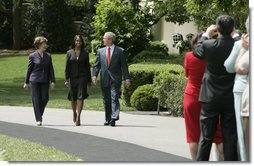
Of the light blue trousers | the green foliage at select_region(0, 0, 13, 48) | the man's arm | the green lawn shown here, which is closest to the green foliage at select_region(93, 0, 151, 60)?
the green lawn

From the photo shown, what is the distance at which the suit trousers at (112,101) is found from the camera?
44.9 feet

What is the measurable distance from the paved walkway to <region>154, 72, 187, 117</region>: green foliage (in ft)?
1.04

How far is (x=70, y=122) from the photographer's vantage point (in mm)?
14672

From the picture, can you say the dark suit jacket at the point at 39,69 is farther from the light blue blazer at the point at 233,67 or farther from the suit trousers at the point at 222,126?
the light blue blazer at the point at 233,67

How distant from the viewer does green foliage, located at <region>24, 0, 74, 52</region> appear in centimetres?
3978

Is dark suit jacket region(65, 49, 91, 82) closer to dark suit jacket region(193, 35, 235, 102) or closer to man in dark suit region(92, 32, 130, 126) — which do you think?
man in dark suit region(92, 32, 130, 126)

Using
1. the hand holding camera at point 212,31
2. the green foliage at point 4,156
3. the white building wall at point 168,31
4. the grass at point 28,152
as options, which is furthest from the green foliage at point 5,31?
the hand holding camera at point 212,31

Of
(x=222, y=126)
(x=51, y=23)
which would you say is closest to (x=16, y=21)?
(x=51, y=23)

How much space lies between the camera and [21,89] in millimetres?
25656

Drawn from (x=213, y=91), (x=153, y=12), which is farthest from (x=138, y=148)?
(x=153, y=12)

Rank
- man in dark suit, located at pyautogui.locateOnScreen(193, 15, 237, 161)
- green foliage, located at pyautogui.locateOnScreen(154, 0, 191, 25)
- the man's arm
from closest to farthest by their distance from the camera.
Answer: man in dark suit, located at pyautogui.locateOnScreen(193, 15, 237, 161), the man's arm, green foliage, located at pyautogui.locateOnScreen(154, 0, 191, 25)

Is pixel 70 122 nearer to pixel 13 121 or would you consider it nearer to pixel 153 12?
pixel 13 121

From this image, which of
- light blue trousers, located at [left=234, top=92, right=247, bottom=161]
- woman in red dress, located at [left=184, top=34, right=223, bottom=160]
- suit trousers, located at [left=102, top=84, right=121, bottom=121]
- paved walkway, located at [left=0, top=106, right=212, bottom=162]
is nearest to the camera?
light blue trousers, located at [left=234, top=92, right=247, bottom=161]

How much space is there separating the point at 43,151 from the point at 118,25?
15.0 metres
